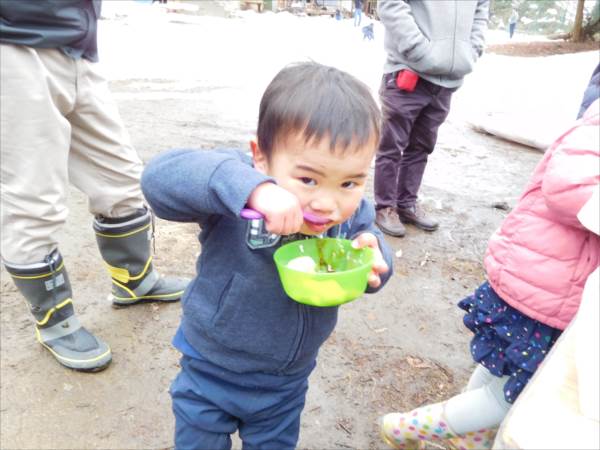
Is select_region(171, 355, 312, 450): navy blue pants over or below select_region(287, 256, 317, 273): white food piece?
below

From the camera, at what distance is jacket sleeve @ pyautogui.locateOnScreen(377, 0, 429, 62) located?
324cm

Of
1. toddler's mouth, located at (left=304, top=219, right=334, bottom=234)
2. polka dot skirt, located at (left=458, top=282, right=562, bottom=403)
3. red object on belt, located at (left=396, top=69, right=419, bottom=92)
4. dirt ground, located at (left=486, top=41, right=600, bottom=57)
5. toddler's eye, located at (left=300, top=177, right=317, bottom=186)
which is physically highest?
toddler's eye, located at (left=300, top=177, right=317, bottom=186)

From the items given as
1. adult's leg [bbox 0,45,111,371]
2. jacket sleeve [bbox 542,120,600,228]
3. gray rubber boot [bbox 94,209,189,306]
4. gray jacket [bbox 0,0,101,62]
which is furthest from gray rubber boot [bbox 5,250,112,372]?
jacket sleeve [bbox 542,120,600,228]

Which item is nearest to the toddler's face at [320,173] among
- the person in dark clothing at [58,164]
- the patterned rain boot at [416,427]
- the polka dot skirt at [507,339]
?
the polka dot skirt at [507,339]

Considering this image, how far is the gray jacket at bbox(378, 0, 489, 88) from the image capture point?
3262 millimetres

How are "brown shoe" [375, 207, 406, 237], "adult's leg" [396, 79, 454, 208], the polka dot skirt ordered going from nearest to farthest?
the polka dot skirt, "adult's leg" [396, 79, 454, 208], "brown shoe" [375, 207, 406, 237]

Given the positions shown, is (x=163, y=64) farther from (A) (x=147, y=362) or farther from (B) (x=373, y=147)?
(B) (x=373, y=147)

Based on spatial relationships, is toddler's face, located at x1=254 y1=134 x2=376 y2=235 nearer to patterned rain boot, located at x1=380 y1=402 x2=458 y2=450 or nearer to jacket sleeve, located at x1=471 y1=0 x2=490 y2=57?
patterned rain boot, located at x1=380 y1=402 x2=458 y2=450

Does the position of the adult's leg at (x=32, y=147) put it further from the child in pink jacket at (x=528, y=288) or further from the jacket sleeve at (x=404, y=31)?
the jacket sleeve at (x=404, y=31)

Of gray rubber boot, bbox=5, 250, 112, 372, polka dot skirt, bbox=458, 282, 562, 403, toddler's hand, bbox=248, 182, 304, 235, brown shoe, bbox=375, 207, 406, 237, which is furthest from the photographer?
brown shoe, bbox=375, 207, 406, 237

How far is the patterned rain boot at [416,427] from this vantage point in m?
1.88

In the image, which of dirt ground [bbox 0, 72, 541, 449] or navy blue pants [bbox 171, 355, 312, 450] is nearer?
navy blue pants [bbox 171, 355, 312, 450]

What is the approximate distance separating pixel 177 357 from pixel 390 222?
1.84 meters

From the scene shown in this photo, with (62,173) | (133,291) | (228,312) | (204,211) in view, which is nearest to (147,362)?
(133,291)
